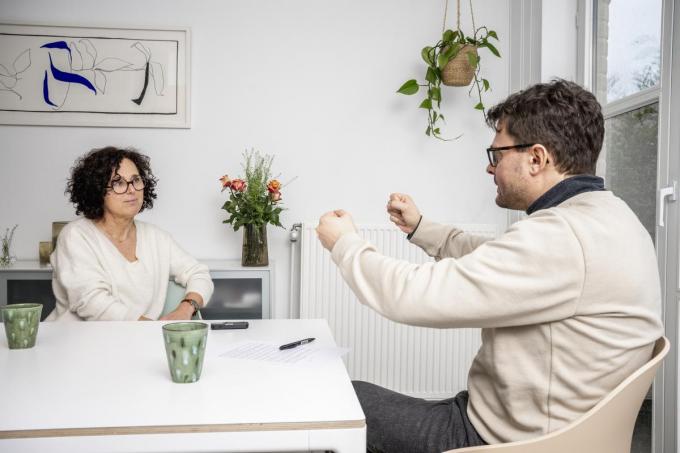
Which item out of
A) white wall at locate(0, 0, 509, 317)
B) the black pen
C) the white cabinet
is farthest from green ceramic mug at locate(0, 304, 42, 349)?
white wall at locate(0, 0, 509, 317)

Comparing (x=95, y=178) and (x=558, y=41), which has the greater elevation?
(x=558, y=41)

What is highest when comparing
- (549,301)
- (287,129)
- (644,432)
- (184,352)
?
(287,129)

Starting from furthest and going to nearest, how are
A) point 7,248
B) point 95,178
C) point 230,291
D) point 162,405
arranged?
point 7,248 → point 230,291 → point 95,178 → point 162,405

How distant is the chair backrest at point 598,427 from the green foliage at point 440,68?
2202 mm

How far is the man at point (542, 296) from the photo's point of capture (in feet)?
3.55

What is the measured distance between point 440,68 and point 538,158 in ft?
5.98

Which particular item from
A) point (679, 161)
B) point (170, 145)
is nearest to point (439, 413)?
point (679, 161)

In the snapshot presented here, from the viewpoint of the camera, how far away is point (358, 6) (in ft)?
10.7

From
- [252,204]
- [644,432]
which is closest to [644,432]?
[644,432]

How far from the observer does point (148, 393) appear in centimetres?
105

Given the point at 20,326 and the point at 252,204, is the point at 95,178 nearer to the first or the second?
the point at 252,204

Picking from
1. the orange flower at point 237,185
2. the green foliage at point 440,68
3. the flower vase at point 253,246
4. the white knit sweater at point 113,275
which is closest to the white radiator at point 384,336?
the flower vase at point 253,246

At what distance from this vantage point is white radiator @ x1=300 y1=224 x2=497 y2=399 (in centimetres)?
315

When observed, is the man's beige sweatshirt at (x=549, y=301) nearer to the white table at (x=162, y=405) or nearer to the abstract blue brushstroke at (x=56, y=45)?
the white table at (x=162, y=405)
